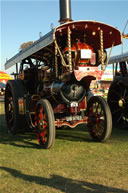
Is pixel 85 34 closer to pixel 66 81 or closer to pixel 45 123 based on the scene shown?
pixel 66 81

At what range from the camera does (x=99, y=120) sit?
4715 mm

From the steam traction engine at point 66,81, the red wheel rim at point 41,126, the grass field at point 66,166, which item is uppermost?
the steam traction engine at point 66,81

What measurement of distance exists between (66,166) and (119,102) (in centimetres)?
307

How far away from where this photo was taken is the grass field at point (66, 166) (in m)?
2.62

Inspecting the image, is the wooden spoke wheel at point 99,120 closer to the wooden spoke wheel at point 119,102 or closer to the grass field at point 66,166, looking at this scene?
the grass field at point 66,166

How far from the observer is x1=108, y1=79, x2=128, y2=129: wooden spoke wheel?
5.98 m

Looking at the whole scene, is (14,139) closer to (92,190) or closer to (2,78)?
(92,190)

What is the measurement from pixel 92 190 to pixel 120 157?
1268mm

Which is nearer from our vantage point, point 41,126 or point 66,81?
point 66,81

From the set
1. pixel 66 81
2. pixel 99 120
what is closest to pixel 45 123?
pixel 66 81

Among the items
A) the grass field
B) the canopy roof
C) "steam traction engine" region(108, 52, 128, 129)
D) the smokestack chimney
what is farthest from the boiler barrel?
the grass field

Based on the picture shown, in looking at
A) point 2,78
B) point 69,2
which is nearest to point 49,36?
point 69,2

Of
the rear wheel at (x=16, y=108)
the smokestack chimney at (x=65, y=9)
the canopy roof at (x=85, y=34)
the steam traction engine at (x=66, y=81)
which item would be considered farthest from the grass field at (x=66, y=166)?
the smokestack chimney at (x=65, y=9)

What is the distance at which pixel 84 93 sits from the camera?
15.5 feet
